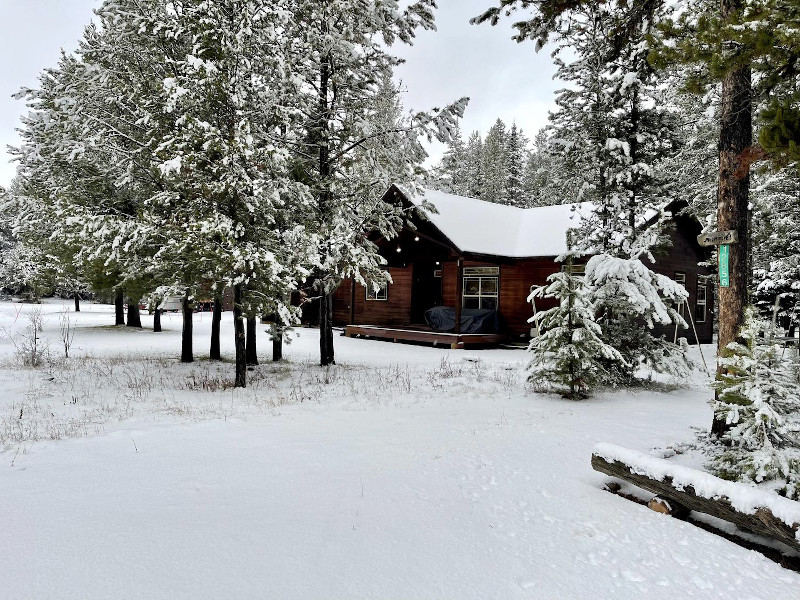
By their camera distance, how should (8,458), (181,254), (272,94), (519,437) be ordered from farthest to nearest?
(272,94) → (181,254) → (519,437) → (8,458)

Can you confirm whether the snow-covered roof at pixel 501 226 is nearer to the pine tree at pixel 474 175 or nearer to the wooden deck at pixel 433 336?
the wooden deck at pixel 433 336

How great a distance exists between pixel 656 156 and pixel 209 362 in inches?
511

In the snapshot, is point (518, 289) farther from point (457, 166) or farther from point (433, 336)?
point (457, 166)

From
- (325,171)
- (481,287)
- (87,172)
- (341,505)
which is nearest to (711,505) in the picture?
(341,505)

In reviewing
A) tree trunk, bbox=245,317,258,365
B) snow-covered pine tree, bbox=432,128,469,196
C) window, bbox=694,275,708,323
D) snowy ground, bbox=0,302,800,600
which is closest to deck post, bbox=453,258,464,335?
tree trunk, bbox=245,317,258,365

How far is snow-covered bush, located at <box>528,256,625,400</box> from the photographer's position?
8.48 m

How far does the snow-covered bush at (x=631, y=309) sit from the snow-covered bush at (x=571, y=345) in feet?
2.39

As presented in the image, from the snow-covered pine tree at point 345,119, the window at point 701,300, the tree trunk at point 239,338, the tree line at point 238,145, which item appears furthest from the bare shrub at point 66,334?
the window at point 701,300

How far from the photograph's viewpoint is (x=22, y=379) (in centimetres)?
1023

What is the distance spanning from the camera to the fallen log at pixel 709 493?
3.31 m

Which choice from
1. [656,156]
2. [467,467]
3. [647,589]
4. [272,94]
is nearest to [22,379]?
[272,94]

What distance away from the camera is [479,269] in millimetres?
20094

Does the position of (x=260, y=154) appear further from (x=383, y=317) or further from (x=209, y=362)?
(x=383, y=317)

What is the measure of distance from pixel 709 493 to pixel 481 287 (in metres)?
16.6
